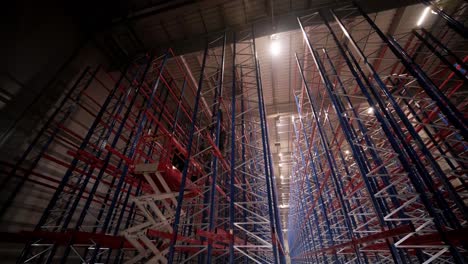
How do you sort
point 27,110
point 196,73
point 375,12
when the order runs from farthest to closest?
point 196,73 < point 375,12 < point 27,110

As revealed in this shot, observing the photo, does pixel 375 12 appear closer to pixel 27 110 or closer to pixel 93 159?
pixel 93 159

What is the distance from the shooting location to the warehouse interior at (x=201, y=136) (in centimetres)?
543

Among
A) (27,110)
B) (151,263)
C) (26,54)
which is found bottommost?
(151,263)

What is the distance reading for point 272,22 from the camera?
1044 centimetres

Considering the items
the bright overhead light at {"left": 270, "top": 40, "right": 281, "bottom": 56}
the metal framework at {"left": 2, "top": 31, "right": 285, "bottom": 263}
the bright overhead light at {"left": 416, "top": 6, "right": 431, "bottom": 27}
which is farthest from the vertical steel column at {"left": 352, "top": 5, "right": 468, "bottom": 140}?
the bright overhead light at {"left": 416, "top": 6, "right": 431, "bottom": 27}

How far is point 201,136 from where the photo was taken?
914 centimetres

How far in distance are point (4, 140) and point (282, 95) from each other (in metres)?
14.5

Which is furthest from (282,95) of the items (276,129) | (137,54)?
(137,54)

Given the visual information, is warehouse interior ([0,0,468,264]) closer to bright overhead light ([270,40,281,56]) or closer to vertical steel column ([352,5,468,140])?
vertical steel column ([352,5,468,140])

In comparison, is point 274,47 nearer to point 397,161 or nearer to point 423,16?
point 423,16

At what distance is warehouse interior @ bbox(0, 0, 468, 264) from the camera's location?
5.43 m

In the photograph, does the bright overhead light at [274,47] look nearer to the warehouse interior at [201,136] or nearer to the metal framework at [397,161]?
the warehouse interior at [201,136]

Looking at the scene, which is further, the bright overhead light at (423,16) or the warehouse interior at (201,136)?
the bright overhead light at (423,16)

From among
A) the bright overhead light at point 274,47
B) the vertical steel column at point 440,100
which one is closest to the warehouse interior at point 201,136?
the vertical steel column at point 440,100
